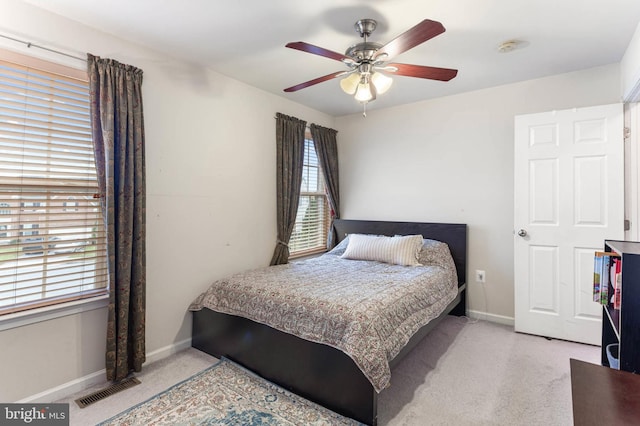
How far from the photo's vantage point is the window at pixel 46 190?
1.81 m

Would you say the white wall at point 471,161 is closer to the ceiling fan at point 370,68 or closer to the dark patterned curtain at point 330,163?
the dark patterned curtain at point 330,163

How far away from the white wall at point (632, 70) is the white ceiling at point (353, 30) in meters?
0.06

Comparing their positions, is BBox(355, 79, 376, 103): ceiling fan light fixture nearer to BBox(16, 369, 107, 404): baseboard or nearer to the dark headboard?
the dark headboard

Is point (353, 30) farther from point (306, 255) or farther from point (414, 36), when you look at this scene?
point (306, 255)

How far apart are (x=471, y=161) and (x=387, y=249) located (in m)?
1.32

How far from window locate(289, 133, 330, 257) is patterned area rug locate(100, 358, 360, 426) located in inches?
70.5

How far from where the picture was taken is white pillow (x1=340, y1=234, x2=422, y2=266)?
313cm

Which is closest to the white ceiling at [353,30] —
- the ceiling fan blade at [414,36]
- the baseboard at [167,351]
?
the ceiling fan blade at [414,36]

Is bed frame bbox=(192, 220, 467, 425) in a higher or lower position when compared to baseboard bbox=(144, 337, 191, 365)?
higher

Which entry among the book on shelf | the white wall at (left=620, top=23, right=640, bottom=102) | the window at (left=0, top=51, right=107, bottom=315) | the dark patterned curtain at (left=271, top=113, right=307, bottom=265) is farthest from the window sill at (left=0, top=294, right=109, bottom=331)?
the white wall at (left=620, top=23, right=640, bottom=102)

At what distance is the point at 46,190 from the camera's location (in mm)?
1948

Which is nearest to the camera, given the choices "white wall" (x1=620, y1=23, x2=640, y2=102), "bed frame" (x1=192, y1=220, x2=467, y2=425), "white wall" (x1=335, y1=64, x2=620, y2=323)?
"bed frame" (x1=192, y1=220, x2=467, y2=425)

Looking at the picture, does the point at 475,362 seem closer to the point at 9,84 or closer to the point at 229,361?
the point at 229,361

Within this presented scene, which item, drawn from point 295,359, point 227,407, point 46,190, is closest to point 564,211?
point 295,359
